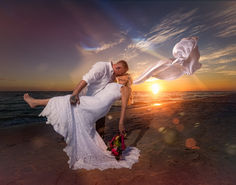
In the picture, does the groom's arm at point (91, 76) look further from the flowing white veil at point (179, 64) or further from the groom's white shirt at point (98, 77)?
the flowing white veil at point (179, 64)

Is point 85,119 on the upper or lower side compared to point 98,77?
lower

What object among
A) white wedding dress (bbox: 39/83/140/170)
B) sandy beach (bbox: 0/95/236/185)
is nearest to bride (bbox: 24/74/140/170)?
white wedding dress (bbox: 39/83/140/170)

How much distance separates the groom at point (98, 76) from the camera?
116 inches

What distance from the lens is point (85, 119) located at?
10.5 ft

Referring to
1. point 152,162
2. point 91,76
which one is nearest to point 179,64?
point 91,76

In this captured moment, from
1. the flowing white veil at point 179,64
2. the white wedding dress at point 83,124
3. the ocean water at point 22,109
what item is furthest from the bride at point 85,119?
the ocean water at point 22,109

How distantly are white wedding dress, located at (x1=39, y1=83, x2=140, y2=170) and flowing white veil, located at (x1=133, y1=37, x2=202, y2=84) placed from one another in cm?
112

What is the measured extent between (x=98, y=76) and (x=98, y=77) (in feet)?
0.09

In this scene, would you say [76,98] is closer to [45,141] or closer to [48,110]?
[48,110]

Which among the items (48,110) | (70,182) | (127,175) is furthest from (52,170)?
(127,175)

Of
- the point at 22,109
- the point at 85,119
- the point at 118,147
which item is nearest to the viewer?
the point at 85,119

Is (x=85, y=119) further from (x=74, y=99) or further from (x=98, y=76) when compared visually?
(x=98, y=76)

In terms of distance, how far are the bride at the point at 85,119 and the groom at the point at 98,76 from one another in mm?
122

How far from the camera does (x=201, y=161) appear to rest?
3.19 m
